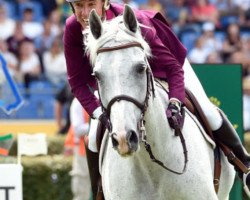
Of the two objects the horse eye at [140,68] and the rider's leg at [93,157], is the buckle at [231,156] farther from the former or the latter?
the horse eye at [140,68]

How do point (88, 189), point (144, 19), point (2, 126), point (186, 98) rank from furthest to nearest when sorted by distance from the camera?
point (2, 126)
point (88, 189)
point (186, 98)
point (144, 19)

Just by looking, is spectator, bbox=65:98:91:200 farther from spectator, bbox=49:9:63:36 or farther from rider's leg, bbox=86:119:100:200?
spectator, bbox=49:9:63:36

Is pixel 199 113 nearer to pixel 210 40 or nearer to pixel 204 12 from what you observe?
pixel 210 40

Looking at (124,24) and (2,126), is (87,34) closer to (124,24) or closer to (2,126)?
(124,24)

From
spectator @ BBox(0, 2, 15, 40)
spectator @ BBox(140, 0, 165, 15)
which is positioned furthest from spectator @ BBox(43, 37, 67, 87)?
spectator @ BBox(140, 0, 165, 15)

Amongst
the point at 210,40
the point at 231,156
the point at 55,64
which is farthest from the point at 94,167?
the point at 210,40

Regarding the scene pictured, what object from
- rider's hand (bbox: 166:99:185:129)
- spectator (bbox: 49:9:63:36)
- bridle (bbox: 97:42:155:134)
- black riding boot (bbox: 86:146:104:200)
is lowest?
spectator (bbox: 49:9:63:36)

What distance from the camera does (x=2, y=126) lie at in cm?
1594

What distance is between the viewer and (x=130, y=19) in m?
5.20

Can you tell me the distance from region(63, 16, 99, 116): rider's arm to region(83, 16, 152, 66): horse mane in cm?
81

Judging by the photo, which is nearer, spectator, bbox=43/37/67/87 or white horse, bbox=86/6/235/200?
white horse, bbox=86/6/235/200

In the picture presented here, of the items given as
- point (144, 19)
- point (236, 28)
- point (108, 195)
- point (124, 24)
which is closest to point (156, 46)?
point (144, 19)

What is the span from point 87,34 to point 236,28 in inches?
534

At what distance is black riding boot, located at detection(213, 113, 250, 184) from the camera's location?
6636 mm
